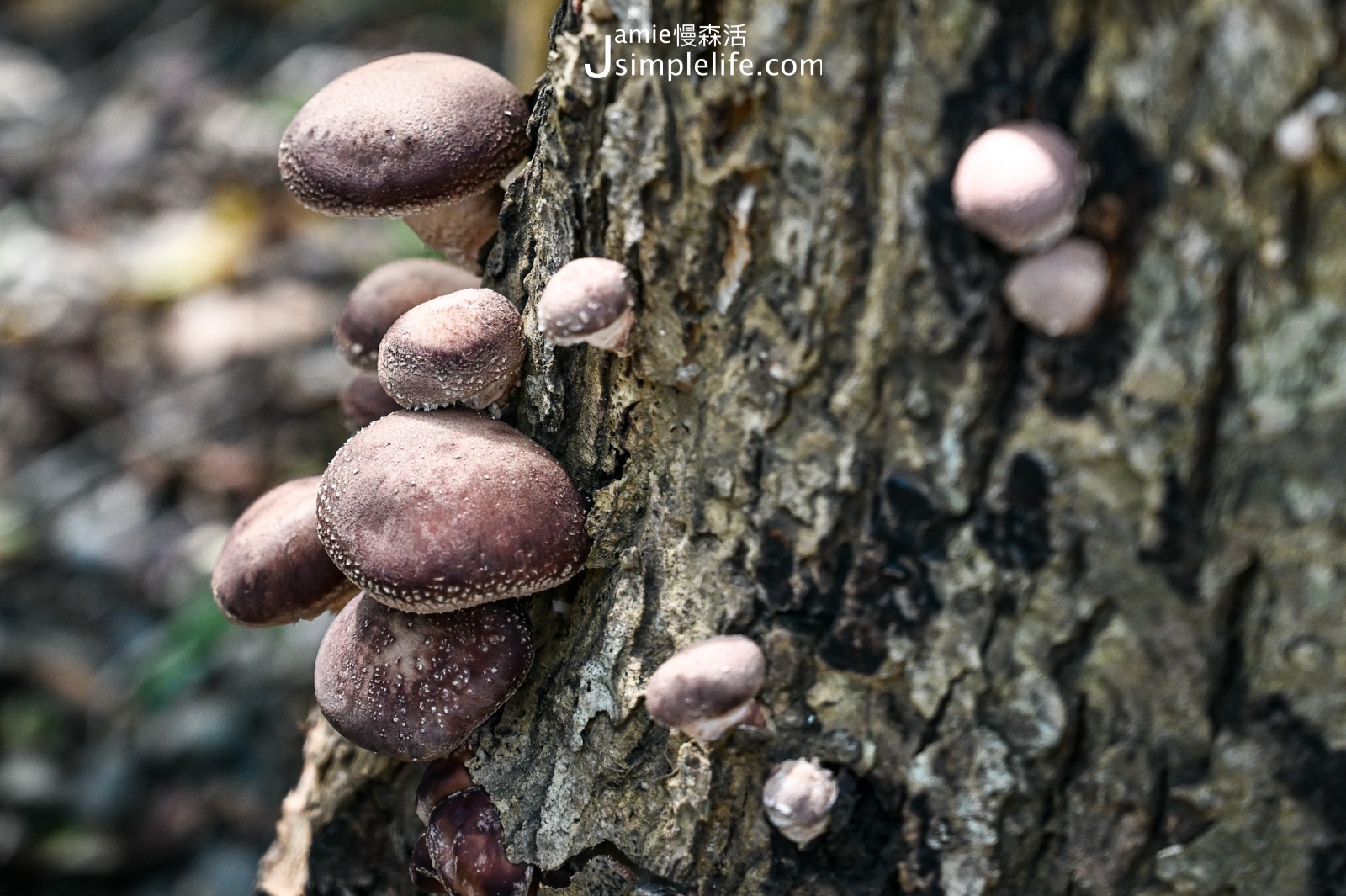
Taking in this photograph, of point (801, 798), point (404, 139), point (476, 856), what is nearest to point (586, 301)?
point (404, 139)

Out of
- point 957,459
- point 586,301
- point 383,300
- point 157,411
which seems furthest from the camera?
point 157,411

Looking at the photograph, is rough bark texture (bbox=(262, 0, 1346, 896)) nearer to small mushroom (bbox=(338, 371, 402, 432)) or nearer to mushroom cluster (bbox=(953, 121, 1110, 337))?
mushroom cluster (bbox=(953, 121, 1110, 337))

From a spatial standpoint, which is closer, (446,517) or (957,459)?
(957,459)

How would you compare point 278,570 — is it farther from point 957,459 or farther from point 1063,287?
point 1063,287

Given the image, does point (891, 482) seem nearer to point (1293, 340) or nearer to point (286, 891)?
point (1293, 340)

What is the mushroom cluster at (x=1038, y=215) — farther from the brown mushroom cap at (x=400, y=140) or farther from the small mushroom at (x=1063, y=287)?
the brown mushroom cap at (x=400, y=140)
